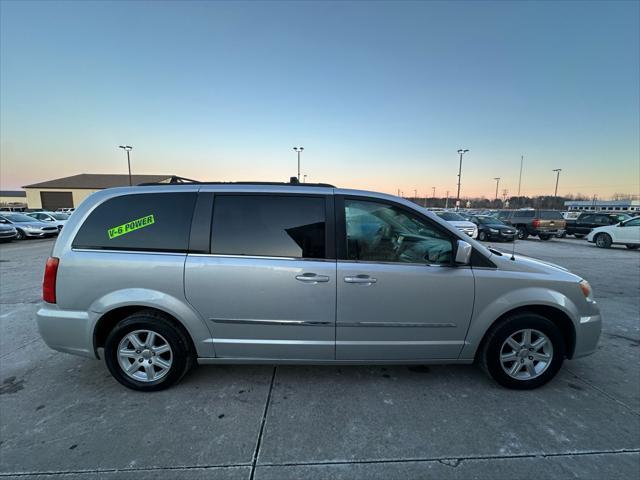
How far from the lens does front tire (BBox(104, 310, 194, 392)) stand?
103 inches

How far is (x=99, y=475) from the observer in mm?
1869

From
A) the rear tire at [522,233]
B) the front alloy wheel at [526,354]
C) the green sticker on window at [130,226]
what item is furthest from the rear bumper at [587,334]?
the rear tire at [522,233]

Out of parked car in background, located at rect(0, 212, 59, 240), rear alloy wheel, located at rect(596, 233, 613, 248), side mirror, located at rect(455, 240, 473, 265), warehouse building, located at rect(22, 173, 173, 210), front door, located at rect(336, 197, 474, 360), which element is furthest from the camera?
warehouse building, located at rect(22, 173, 173, 210)

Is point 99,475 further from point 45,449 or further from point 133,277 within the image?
point 133,277

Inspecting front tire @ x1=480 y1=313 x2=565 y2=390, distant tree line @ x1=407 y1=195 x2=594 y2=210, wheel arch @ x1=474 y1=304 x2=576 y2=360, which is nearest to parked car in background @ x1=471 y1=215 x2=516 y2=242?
wheel arch @ x1=474 y1=304 x2=576 y2=360

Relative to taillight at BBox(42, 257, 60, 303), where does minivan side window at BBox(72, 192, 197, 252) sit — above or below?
above

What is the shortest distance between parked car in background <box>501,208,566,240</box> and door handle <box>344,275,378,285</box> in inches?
732

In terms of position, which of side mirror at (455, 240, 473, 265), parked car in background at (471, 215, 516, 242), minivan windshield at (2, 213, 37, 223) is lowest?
parked car in background at (471, 215, 516, 242)

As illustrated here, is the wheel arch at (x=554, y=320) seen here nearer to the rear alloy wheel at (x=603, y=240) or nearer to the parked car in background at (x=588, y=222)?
the rear alloy wheel at (x=603, y=240)

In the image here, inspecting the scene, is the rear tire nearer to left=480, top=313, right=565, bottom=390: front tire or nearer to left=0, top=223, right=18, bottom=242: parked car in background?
left=480, top=313, right=565, bottom=390: front tire

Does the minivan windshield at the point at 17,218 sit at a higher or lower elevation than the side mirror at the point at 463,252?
lower

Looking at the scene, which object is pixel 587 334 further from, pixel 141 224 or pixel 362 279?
pixel 141 224

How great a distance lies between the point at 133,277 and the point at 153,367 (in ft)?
2.89

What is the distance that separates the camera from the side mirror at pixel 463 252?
8.01ft
